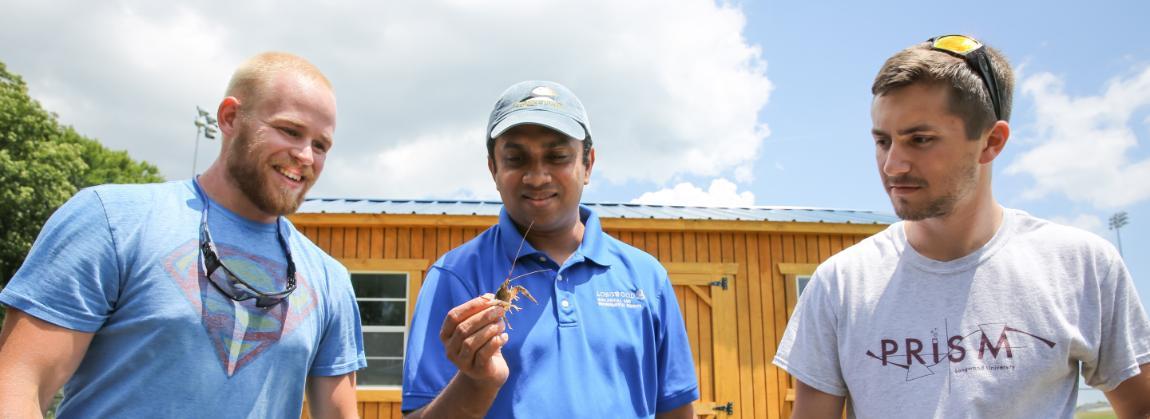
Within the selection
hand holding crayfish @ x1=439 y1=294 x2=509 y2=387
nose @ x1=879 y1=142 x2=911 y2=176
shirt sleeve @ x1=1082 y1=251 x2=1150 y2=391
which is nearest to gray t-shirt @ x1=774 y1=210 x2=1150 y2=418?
shirt sleeve @ x1=1082 y1=251 x2=1150 y2=391

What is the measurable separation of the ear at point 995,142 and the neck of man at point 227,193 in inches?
88.7

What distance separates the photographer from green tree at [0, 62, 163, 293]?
17.9 metres

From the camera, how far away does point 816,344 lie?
2.27 metres

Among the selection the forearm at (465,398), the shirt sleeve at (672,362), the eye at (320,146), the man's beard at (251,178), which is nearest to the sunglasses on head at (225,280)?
the man's beard at (251,178)

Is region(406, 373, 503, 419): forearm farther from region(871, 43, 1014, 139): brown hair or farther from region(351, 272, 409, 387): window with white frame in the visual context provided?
region(351, 272, 409, 387): window with white frame

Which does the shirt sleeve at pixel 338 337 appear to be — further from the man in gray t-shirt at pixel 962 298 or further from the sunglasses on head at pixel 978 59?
the sunglasses on head at pixel 978 59

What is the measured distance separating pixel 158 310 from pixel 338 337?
2.11 feet

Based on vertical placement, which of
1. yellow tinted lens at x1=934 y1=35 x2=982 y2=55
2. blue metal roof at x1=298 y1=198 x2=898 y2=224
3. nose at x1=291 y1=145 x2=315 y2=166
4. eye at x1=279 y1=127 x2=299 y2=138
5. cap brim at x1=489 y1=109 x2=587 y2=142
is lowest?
nose at x1=291 y1=145 x2=315 y2=166

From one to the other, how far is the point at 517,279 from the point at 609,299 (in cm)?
32

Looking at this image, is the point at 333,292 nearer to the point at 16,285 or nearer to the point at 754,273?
the point at 16,285

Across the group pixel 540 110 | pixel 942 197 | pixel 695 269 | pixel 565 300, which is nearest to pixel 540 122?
pixel 540 110

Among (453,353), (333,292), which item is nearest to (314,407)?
(333,292)

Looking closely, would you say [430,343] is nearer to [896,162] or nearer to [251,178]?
[251,178]

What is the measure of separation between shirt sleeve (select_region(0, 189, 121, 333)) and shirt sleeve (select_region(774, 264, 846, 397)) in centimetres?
192
